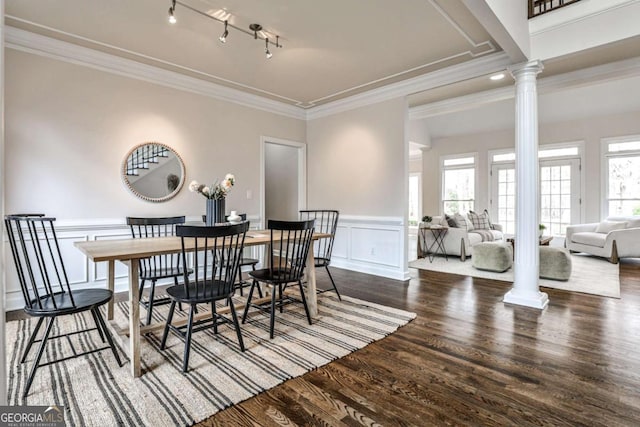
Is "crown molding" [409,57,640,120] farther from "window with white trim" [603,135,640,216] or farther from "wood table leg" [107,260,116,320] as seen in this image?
"wood table leg" [107,260,116,320]

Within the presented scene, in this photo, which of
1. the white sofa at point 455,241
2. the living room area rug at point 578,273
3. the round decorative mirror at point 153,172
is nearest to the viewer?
the round decorative mirror at point 153,172

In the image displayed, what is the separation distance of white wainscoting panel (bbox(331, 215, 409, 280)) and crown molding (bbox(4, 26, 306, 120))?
230 centimetres

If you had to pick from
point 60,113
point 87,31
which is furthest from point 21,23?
point 60,113

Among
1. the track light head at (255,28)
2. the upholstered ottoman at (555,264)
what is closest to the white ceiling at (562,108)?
the upholstered ottoman at (555,264)

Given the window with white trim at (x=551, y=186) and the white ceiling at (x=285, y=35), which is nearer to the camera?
the white ceiling at (x=285, y=35)

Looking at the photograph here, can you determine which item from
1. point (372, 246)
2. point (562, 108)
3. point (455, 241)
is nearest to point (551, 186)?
point (562, 108)

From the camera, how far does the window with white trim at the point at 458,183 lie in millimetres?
8352

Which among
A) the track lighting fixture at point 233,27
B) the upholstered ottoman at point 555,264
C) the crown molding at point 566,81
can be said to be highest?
the track lighting fixture at point 233,27

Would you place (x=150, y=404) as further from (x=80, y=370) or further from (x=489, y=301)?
(x=489, y=301)

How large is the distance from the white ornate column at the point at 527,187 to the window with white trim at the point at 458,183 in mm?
5175

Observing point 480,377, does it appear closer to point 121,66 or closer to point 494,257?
point 494,257

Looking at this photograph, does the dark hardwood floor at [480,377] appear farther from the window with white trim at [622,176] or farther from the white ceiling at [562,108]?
the white ceiling at [562,108]

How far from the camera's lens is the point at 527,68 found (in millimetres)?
3324

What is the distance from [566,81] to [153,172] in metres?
5.13
